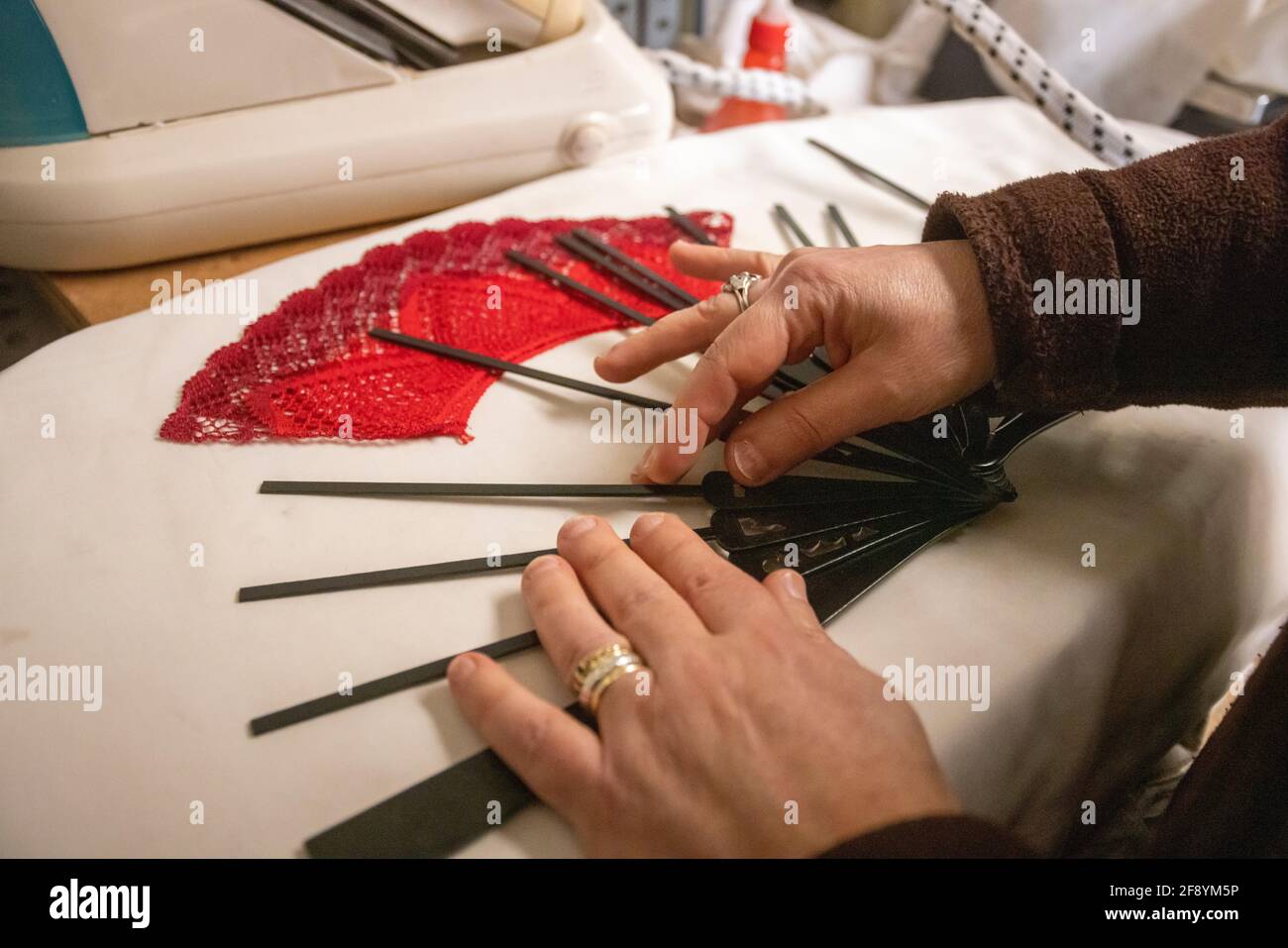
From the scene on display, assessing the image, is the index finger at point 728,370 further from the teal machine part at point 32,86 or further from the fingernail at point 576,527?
the teal machine part at point 32,86

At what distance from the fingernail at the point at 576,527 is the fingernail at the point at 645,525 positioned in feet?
0.09

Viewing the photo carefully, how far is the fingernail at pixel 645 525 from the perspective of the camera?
56 cm

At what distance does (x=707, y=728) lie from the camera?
1.46 feet

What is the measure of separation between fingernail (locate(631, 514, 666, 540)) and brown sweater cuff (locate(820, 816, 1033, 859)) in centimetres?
22

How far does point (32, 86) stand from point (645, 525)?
711 millimetres

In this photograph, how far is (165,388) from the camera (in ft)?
2.28

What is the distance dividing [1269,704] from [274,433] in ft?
2.21

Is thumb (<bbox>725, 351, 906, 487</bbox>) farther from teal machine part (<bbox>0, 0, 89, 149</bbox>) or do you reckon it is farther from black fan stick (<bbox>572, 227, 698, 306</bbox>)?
teal machine part (<bbox>0, 0, 89, 149</bbox>)

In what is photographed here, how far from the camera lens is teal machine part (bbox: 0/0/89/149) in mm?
781

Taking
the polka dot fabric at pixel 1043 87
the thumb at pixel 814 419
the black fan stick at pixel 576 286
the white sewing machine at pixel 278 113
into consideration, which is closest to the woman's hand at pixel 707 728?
the thumb at pixel 814 419

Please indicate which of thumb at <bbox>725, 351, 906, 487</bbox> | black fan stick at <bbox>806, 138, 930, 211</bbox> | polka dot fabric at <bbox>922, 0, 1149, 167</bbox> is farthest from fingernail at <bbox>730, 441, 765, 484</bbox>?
polka dot fabric at <bbox>922, 0, 1149, 167</bbox>

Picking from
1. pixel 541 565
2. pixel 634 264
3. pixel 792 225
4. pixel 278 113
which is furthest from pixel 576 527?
pixel 278 113
